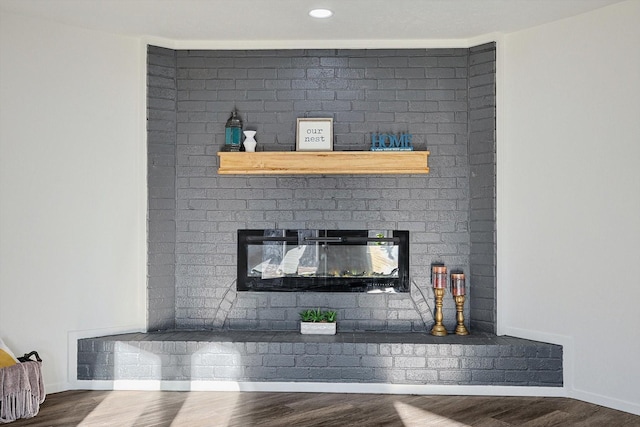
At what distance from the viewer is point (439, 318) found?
4.26m

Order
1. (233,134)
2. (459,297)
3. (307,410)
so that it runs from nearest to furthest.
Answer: (307,410), (459,297), (233,134)

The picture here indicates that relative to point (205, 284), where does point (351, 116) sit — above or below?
above

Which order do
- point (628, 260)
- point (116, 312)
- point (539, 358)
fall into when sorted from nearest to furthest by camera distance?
1. point (628, 260)
2. point (539, 358)
3. point (116, 312)

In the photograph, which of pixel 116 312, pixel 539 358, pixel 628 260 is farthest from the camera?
pixel 116 312

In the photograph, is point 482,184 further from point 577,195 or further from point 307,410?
point 307,410

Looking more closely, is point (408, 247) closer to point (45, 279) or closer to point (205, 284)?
point (205, 284)

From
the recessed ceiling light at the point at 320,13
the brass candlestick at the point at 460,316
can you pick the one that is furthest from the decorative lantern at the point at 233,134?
the brass candlestick at the point at 460,316

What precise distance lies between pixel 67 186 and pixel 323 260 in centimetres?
178

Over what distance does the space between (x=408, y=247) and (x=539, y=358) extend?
112 centimetres

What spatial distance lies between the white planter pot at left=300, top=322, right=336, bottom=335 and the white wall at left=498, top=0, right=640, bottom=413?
1.15 metres

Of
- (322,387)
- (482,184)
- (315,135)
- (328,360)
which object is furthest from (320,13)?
(322,387)

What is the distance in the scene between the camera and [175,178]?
446 centimetres

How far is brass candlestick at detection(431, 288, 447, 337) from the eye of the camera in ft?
13.9

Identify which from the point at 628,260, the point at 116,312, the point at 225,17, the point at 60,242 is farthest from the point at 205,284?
the point at 628,260
